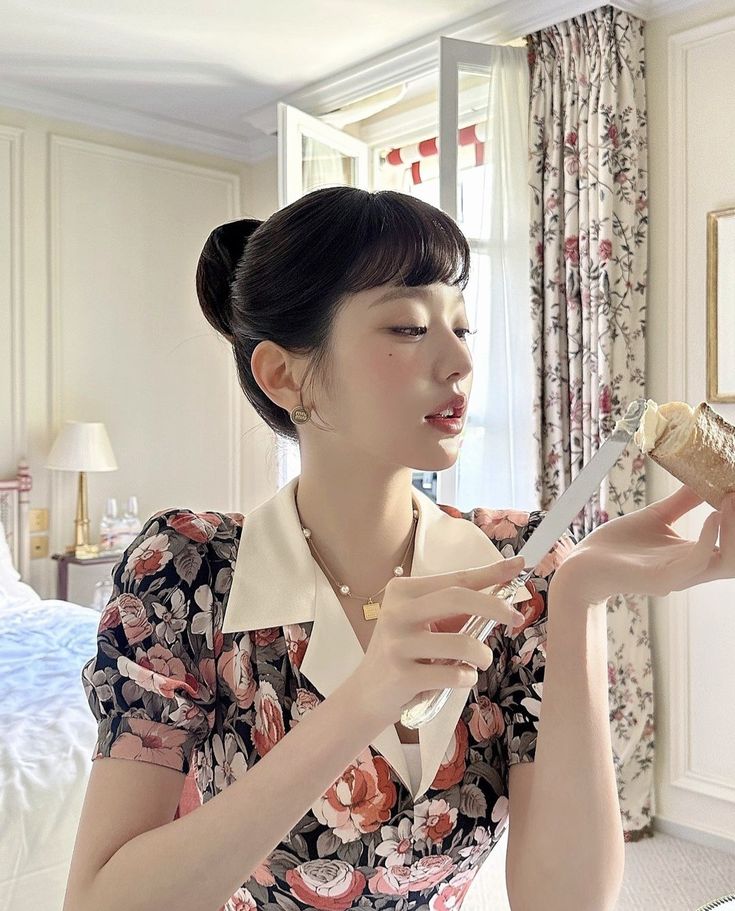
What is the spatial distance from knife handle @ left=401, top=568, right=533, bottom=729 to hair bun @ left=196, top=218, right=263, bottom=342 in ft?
2.15

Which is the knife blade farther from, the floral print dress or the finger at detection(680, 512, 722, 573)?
the floral print dress

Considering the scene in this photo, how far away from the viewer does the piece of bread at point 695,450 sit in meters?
Result: 0.75

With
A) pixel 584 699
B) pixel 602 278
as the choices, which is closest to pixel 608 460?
pixel 584 699

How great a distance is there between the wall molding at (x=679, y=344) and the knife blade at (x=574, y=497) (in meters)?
2.36

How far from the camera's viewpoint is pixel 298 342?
3.58 ft

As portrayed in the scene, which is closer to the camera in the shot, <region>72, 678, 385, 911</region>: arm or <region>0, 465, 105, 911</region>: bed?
<region>72, 678, 385, 911</region>: arm

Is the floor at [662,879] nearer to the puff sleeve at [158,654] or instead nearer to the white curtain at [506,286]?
the white curtain at [506,286]

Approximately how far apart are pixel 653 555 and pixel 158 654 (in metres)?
0.56

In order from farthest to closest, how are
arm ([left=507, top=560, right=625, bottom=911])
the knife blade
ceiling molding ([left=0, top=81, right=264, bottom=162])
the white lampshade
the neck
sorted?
ceiling molding ([left=0, top=81, right=264, bottom=162])
the white lampshade
the neck
arm ([left=507, top=560, right=625, bottom=911])
the knife blade

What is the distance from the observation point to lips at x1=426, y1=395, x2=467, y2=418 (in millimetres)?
998

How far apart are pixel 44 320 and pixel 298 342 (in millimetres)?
3339

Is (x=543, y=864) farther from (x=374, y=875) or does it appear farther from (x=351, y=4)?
(x=351, y=4)

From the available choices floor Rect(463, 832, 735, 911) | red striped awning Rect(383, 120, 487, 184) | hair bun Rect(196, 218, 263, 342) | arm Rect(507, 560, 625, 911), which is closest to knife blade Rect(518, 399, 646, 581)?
arm Rect(507, 560, 625, 911)

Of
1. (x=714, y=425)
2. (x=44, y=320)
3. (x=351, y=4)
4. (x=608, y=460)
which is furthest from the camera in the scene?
(x=44, y=320)
